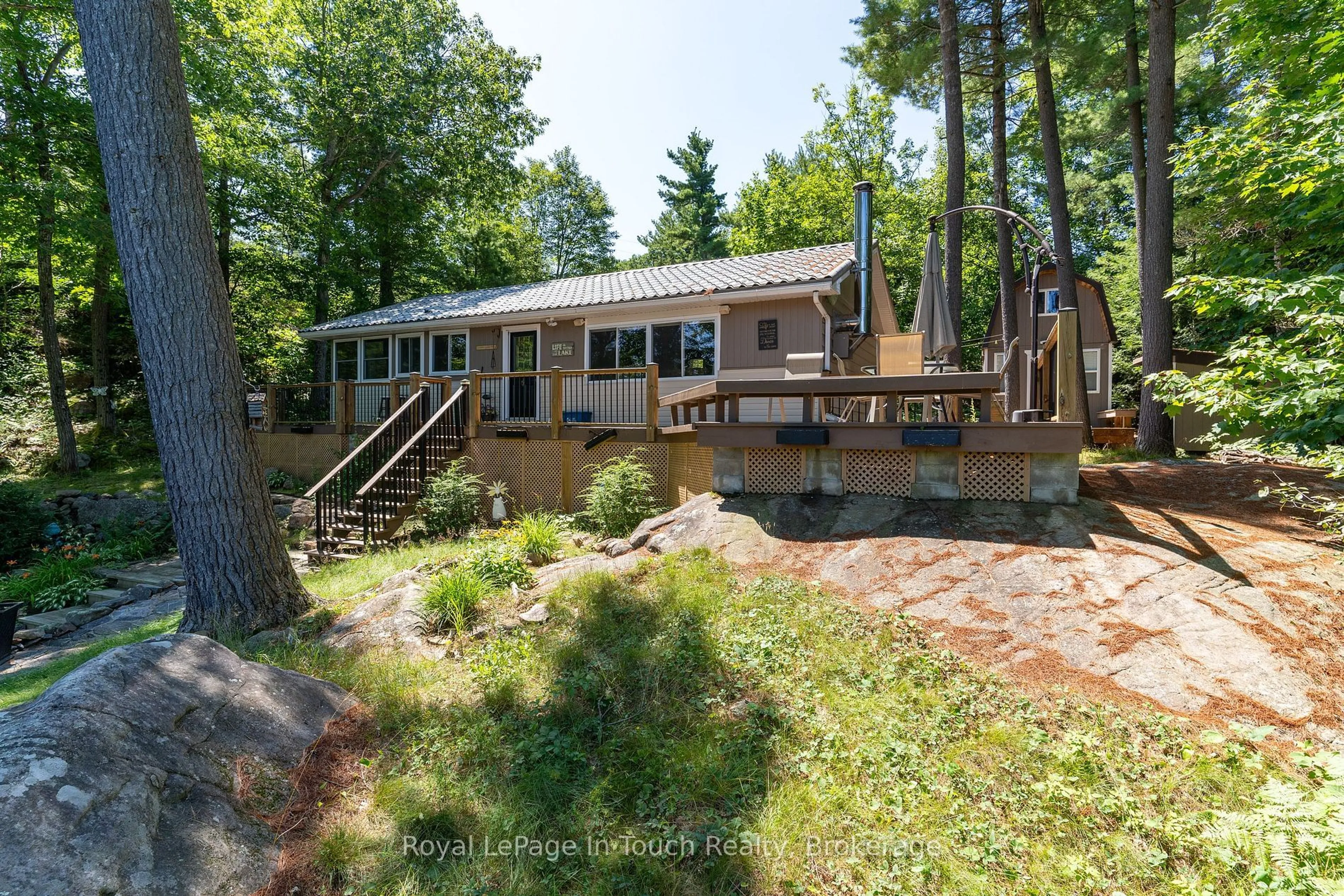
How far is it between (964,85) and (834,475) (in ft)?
41.3

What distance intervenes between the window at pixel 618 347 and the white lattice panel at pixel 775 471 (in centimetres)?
595

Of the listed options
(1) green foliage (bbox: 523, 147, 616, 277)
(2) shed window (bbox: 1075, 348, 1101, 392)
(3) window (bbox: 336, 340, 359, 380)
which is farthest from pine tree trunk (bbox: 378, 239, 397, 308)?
(2) shed window (bbox: 1075, 348, 1101, 392)

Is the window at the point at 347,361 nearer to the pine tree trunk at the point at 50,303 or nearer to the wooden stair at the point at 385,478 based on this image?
the pine tree trunk at the point at 50,303

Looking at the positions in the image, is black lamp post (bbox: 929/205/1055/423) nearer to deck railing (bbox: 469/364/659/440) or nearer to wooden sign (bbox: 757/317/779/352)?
wooden sign (bbox: 757/317/779/352)

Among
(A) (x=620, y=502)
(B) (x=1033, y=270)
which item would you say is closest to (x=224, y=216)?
(A) (x=620, y=502)

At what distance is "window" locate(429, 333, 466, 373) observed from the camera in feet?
45.9

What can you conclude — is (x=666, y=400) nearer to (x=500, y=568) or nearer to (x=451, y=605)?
(x=500, y=568)

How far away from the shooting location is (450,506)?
7898 millimetres

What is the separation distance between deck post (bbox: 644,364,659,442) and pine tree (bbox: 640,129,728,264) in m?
22.8

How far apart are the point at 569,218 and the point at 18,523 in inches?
Answer: 962

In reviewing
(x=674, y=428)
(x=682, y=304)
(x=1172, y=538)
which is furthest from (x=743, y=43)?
(x=1172, y=538)

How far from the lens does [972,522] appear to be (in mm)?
4785

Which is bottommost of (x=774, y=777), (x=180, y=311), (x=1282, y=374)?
(x=774, y=777)

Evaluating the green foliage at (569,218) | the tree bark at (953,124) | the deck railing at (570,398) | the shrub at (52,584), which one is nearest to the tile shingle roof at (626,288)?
the deck railing at (570,398)
